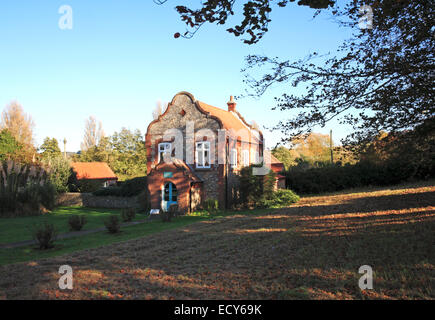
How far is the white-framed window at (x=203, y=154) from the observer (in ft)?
74.1

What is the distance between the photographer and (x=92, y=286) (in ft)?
20.4

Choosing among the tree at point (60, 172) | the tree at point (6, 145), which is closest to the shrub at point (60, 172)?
the tree at point (60, 172)

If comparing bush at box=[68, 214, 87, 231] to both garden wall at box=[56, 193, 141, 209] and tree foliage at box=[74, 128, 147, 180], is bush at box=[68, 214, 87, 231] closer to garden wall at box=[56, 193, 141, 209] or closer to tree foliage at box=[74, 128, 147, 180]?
garden wall at box=[56, 193, 141, 209]

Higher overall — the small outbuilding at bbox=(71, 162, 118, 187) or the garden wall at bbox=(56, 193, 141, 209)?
the small outbuilding at bbox=(71, 162, 118, 187)

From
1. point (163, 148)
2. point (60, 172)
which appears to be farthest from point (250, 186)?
point (60, 172)

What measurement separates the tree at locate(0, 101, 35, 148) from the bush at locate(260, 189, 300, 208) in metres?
45.8

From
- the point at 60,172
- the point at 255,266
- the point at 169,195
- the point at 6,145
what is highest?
the point at 6,145

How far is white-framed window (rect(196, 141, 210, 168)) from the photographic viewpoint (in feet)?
74.1

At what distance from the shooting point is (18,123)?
54.1m

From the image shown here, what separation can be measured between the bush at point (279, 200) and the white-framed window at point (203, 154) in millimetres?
4684

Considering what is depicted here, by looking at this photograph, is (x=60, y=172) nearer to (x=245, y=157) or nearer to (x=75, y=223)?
(x=245, y=157)

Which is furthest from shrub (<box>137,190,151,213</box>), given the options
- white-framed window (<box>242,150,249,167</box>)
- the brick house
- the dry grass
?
the dry grass

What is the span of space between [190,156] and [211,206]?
155 inches
